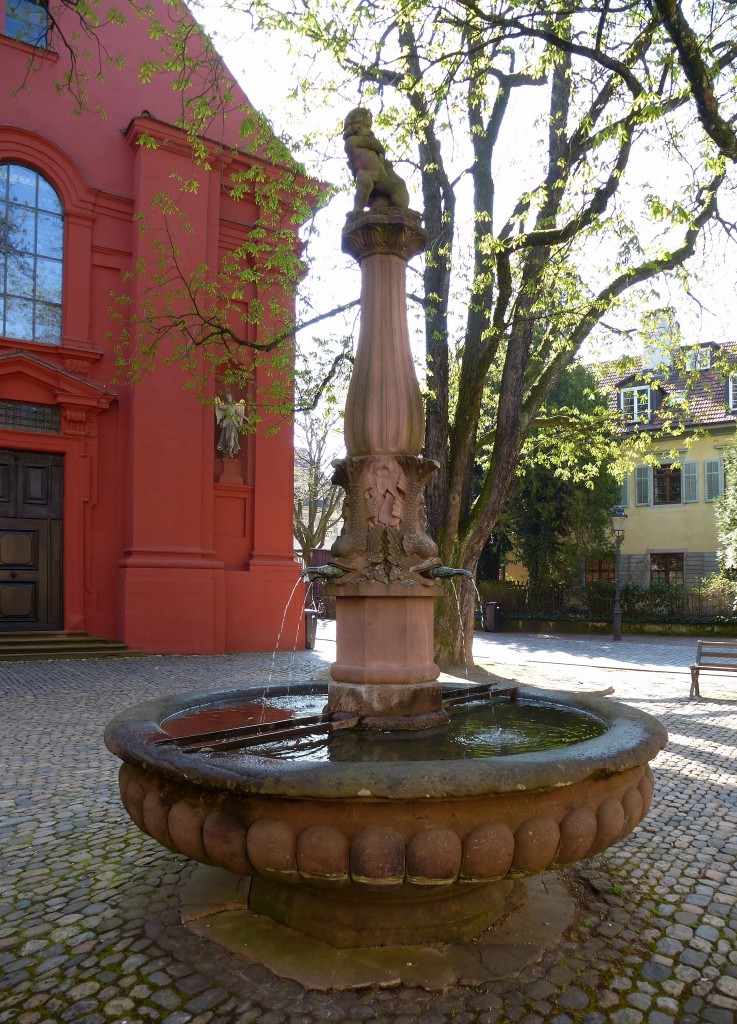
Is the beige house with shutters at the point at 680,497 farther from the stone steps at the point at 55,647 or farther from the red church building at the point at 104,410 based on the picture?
the stone steps at the point at 55,647

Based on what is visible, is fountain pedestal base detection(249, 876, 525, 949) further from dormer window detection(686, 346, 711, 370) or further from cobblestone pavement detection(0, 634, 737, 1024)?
dormer window detection(686, 346, 711, 370)

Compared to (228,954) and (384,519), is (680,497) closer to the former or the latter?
(384,519)

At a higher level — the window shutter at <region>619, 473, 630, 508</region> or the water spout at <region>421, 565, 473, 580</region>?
the window shutter at <region>619, 473, 630, 508</region>

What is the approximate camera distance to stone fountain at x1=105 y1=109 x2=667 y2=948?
261 cm

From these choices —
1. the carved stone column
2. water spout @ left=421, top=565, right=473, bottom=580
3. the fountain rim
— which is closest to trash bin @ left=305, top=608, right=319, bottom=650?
the carved stone column

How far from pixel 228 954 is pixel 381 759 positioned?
96 centimetres

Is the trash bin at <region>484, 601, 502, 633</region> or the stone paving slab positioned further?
the trash bin at <region>484, 601, 502, 633</region>

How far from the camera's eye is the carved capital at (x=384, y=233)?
14.7ft

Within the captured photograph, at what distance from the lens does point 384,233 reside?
4.50 meters

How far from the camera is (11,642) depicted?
12.8m

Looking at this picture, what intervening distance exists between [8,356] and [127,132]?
526 cm

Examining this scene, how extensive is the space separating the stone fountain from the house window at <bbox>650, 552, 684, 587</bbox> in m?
27.4

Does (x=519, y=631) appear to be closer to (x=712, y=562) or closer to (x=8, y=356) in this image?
(x=712, y=562)

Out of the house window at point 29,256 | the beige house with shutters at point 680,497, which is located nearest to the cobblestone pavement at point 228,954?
the house window at point 29,256
